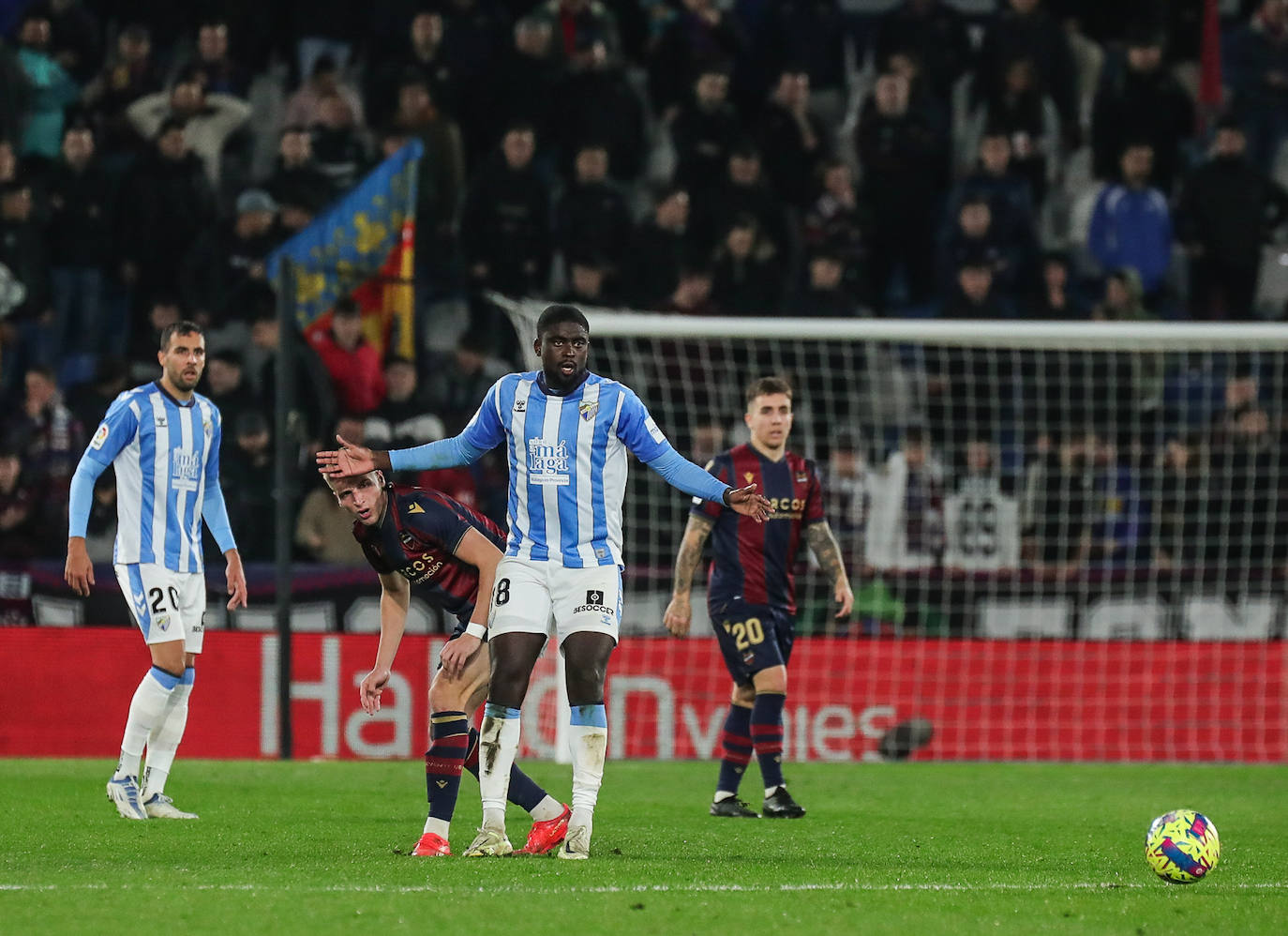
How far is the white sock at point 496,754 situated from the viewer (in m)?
7.00

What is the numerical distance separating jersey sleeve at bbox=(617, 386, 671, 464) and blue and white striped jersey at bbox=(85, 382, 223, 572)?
9.84ft

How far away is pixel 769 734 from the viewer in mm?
9336

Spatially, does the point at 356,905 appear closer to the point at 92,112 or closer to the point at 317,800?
the point at 317,800

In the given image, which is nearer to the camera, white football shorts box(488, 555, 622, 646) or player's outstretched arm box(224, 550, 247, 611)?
white football shorts box(488, 555, 622, 646)

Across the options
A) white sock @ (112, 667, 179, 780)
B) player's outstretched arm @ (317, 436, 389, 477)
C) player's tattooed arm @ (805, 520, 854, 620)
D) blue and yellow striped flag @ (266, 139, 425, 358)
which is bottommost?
white sock @ (112, 667, 179, 780)

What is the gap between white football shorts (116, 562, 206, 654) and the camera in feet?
29.4

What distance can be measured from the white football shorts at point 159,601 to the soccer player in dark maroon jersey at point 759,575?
2.44m

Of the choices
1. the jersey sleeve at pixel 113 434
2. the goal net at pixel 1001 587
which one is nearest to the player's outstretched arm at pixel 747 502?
the jersey sleeve at pixel 113 434

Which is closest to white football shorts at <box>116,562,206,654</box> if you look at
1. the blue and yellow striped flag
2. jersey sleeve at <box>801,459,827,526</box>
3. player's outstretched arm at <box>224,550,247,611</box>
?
player's outstretched arm at <box>224,550,247,611</box>

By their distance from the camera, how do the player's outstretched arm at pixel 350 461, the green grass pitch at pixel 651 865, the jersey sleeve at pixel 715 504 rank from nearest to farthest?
the green grass pitch at pixel 651 865 < the player's outstretched arm at pixel 350 461 < the jersey sleeve at pixel 715 504

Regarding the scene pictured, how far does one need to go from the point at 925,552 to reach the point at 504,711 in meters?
7.20

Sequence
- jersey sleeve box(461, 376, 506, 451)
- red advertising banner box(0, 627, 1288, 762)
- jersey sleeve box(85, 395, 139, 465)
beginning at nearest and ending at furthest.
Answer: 1. jersey sleeve box(461, 376, 506, 451)
2. jersey sleeve box(85, 395, 139, 465)
3. red advertising banner box(0, 627, 1288, 762)

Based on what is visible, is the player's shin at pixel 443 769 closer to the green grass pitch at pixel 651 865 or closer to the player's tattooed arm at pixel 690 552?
the green grass pitch at pixel 651 865

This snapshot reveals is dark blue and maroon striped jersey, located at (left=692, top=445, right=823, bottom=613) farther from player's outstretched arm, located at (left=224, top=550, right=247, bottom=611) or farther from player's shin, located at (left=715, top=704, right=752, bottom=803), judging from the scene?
player's outstretched arm, located at (left=224, top=550, right=247, bottom=611)
